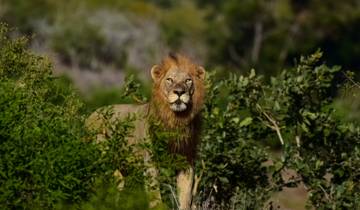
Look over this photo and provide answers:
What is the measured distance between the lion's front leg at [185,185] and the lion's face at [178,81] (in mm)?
609

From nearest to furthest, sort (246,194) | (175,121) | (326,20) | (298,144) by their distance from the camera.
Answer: (175,121) < (246,194) < (298,144) < (326,20)

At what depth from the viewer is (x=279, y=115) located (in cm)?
1507

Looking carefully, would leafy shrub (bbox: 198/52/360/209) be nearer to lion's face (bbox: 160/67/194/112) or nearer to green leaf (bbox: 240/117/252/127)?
green leaf (bbox: 240/117/252/127)

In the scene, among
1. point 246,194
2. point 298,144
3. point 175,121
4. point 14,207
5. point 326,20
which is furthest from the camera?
point 326,20

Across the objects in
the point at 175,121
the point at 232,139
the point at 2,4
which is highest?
the point at 2,4

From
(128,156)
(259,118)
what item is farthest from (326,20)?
(128,156)

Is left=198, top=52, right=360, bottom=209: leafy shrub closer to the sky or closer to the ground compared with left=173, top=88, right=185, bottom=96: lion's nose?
closer to the sky

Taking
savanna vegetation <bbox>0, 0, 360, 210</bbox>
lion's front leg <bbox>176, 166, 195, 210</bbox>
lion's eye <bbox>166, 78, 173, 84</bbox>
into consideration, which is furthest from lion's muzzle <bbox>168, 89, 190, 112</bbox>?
savanna vegetation <bbox>0, 0, 360, 210</bbox>

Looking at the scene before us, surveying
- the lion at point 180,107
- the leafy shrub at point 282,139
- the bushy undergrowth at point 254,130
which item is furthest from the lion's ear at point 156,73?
the leafy shrub at point 282,139

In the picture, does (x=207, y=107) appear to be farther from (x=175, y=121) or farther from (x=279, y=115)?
(x=175, y=121)

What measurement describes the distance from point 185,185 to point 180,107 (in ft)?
2.47

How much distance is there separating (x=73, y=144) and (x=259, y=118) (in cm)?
545

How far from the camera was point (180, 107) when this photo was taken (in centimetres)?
1234

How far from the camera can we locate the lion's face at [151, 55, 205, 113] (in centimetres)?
1230
